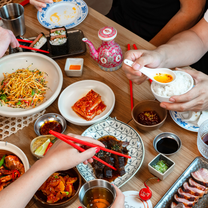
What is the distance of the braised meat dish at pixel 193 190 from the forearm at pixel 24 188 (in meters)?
0.74

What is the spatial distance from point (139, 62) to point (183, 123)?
1.73 feet

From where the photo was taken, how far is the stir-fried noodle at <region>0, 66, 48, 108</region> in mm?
1842

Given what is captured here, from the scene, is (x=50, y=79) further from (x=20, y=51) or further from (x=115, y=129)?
(x=115, y=129)

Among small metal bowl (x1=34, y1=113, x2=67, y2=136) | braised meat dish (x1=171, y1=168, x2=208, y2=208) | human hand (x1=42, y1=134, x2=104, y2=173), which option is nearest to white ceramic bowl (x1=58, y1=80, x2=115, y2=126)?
small metal bowl (x1=34, y1=113, x2=67, y2=136)

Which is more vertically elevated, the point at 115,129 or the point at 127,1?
the point at 127,1

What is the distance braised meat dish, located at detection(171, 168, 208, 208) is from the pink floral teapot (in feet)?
3.50

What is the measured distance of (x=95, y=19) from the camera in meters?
2.45

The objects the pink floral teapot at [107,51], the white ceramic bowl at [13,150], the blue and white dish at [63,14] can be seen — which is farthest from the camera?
the blue and white dish at [63,14]

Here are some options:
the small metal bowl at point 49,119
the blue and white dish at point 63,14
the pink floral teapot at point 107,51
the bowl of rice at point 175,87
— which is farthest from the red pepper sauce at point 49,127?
the blue and white dish at point 63,14

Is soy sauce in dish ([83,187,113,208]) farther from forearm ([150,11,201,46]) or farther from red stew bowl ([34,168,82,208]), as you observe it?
forearm ([150,11,201,46])

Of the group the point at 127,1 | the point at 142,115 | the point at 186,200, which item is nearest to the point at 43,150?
the point at 142,115

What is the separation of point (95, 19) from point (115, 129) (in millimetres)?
1346

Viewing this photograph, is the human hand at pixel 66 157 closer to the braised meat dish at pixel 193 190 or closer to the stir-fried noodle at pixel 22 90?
the braised meat dish at pixel 193 190

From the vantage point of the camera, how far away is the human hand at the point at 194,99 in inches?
54.7
